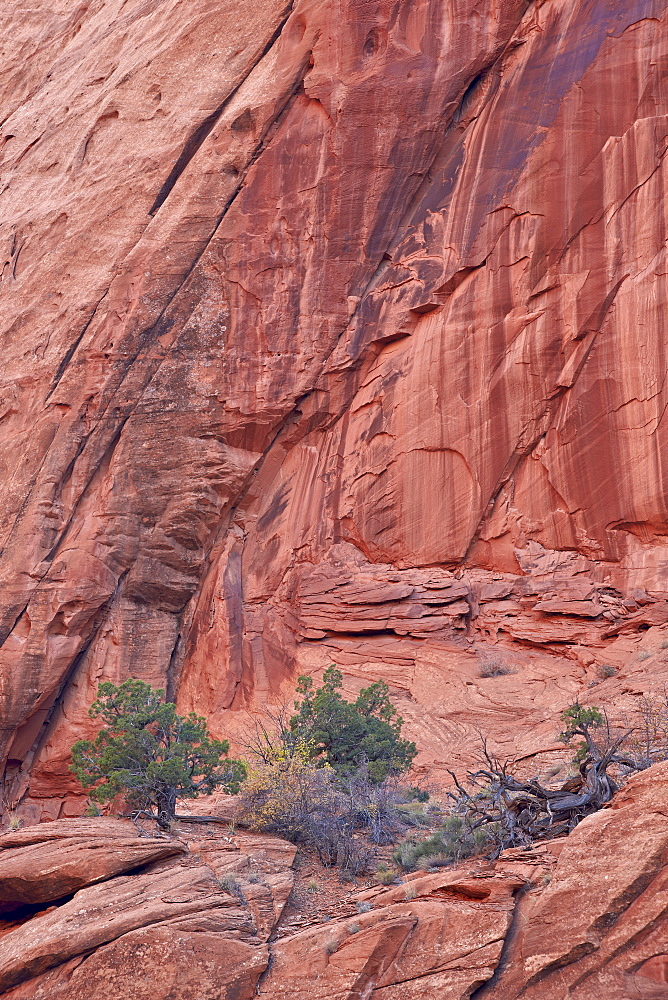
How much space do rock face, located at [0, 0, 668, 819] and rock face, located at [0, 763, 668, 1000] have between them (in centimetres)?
950

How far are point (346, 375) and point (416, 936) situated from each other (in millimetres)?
13862

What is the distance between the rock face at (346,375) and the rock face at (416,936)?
9.50 m

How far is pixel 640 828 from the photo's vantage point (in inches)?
267

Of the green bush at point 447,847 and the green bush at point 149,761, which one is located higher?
the green bush at point 149,761

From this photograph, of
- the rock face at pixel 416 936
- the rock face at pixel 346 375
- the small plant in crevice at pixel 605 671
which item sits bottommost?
the rock face at pixel 416 936

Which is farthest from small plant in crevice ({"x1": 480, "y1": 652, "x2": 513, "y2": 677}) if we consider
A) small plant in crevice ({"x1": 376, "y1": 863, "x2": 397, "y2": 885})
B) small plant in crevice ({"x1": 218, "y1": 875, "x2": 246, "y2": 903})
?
small plant in crevice ({"x1": 218, "y1": 875, "x2": 246, "y2": 903})

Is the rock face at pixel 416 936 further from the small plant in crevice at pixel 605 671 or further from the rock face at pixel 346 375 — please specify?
the rock face at pixel 346 375

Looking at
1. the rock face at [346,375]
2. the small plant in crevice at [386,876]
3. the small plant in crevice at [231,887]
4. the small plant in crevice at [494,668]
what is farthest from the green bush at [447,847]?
the rock face at [346,375]

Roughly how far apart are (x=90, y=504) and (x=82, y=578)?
1626 millimetres

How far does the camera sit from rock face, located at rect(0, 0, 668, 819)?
17.6 meters

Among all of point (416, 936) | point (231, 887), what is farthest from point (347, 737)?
point (416, 936)

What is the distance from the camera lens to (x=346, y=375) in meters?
19.5

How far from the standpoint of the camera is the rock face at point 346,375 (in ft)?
57.9

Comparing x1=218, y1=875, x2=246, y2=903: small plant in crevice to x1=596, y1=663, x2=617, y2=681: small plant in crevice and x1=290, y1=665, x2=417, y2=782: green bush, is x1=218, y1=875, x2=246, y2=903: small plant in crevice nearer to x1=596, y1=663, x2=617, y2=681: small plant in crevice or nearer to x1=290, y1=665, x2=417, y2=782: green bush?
x1=290, y1=665, x2=417, y2=782: green bush
